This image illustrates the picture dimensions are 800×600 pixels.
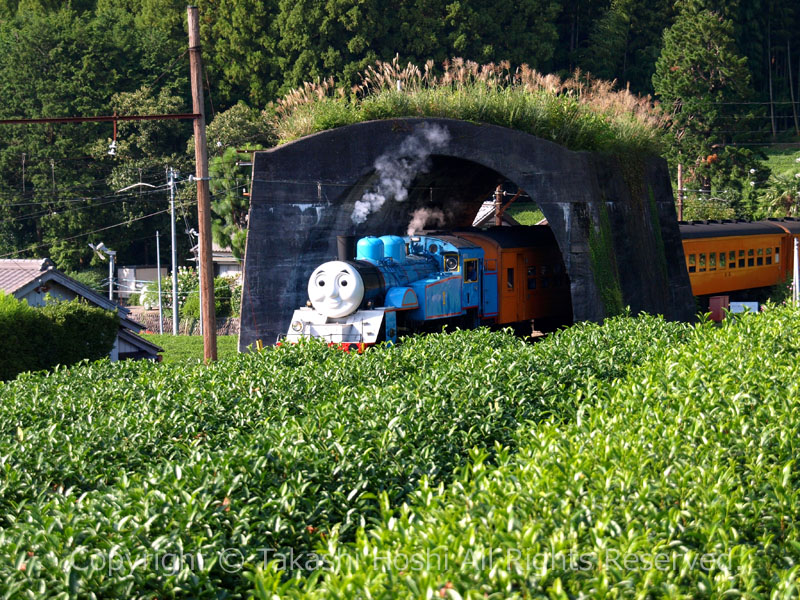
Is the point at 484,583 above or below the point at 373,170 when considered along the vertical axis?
below

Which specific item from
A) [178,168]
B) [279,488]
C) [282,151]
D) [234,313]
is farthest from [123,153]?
[279,488]

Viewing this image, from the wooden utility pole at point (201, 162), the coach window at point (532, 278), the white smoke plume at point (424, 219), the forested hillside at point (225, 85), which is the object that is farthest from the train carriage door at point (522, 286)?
the forested hillside at point (225, 85)

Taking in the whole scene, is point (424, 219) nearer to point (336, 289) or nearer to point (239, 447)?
point (336, 289)

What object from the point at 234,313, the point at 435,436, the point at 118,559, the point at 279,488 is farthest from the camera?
the point at 234,313

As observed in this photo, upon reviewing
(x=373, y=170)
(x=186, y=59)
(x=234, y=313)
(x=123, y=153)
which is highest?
(x=186, y=59)

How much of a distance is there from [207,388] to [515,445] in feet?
12.4

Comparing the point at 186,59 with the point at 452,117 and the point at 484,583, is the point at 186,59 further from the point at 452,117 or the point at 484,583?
the point at 484,583

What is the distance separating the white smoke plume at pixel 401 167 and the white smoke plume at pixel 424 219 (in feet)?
5.57

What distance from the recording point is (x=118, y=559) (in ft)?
18.2

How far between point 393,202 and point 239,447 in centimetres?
1600

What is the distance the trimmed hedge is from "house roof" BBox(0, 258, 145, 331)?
2.04 m

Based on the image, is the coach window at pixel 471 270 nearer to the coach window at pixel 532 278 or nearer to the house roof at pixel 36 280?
the coach window at pixel 532 278

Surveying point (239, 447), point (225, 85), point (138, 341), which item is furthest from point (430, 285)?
point (225, 85)

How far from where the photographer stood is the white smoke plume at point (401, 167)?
21.2m
